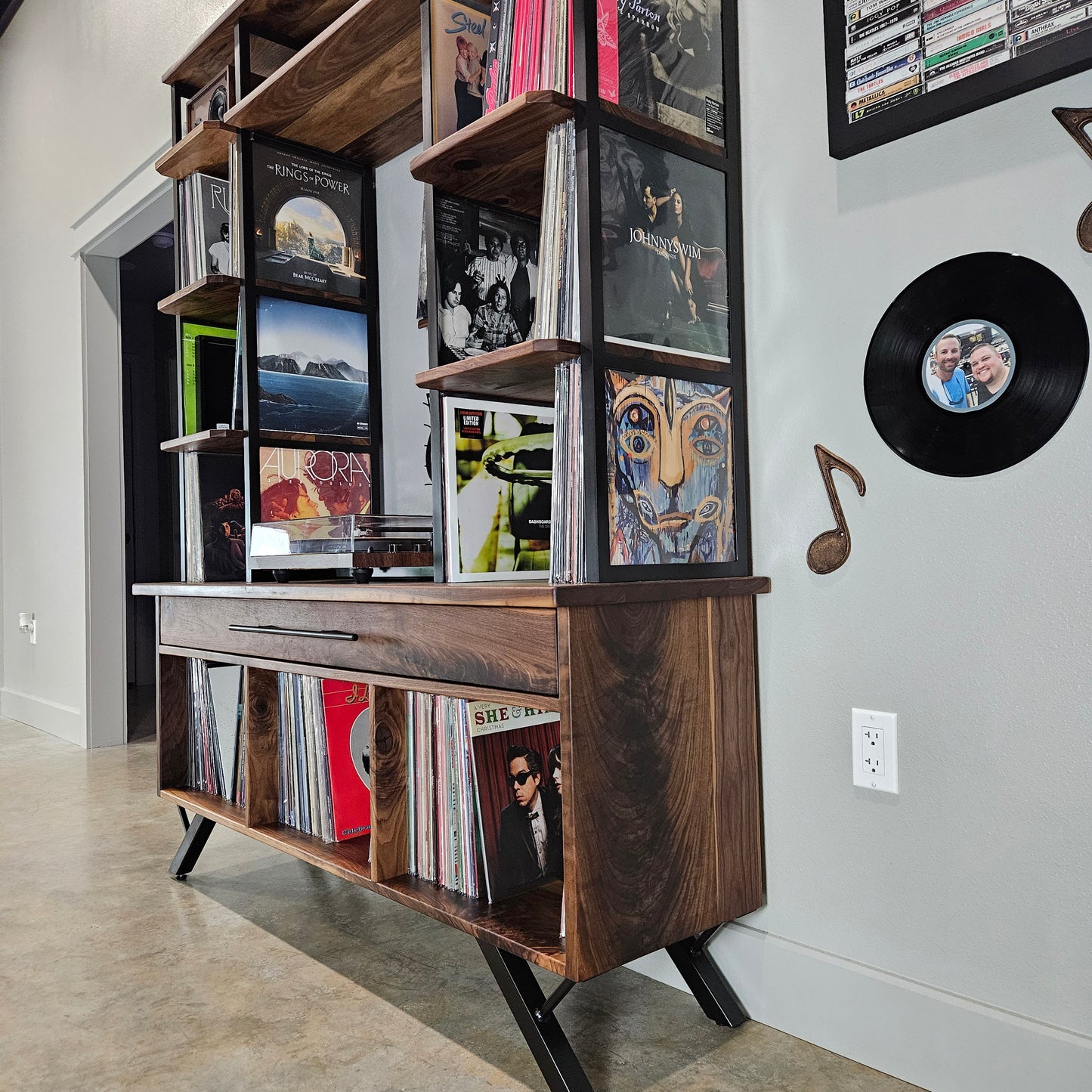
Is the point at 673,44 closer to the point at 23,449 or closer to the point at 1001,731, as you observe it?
the point at 1001,731

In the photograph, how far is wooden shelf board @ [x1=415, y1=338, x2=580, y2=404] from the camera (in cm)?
125

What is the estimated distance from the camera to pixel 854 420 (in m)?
1.33

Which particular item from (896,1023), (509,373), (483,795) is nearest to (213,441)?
(509,373)

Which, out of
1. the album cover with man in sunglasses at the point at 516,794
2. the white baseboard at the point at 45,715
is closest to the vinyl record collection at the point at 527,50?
the album cover with man in sunglasses at the point at 516,794

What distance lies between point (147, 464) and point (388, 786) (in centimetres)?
510

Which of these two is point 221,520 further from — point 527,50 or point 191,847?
point 527,50

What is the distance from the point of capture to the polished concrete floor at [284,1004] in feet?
4.30

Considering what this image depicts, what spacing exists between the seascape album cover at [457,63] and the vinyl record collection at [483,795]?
0.93m

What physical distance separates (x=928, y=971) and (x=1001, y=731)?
0.35 meters

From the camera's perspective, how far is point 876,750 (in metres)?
1.30

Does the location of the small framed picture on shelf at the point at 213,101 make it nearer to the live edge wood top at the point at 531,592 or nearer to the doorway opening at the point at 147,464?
the live edge wood top at the point at 531,592

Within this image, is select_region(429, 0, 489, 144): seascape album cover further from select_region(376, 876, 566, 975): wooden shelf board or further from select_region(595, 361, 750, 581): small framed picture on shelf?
select_region(376, 876, 566, 975): wooden shelf board

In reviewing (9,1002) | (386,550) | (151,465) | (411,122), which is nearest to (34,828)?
(9,1002)

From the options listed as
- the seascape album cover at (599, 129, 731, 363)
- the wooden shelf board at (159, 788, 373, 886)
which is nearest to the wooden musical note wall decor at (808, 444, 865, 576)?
the seascape album cover at (599, 129, 731, 363)
